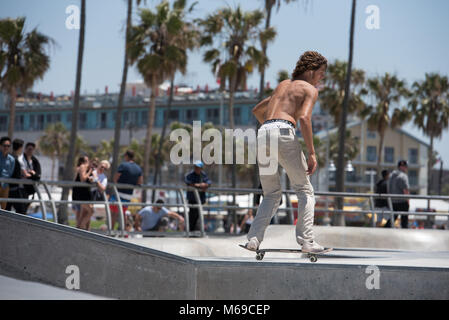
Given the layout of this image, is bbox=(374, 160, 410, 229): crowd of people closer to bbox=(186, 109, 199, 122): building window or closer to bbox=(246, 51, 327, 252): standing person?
bbox=(246, 51, 327, 252): standing person

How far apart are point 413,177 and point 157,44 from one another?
61099mm

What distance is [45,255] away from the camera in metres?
5.25

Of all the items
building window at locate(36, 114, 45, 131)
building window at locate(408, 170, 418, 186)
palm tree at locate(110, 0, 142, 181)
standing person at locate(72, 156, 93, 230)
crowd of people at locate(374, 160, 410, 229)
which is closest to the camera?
standing person at locate(72, 156, 93, 230)

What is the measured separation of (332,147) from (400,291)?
74.9m

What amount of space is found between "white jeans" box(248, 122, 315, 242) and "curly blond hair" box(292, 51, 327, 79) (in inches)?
25.7

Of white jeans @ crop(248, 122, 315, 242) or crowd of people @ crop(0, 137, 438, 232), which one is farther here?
crowd of people @ crop(0, 137, 438, 232)

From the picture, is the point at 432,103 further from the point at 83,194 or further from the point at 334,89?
the point at 83,194

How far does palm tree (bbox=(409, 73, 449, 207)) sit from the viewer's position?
5544 centimetres

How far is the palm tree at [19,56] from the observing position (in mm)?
34312

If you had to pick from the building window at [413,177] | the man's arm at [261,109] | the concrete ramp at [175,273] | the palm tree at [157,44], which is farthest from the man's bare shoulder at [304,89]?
the building window at [413,177]

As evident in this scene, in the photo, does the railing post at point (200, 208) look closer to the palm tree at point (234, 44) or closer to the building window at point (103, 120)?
the palm tree at point (234, 44)

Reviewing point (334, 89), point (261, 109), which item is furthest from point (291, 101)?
→ point (334, 89)

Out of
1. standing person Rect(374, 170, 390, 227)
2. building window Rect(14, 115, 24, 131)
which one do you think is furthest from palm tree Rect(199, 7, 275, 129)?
building window Rect(14, 115, 24, 131)

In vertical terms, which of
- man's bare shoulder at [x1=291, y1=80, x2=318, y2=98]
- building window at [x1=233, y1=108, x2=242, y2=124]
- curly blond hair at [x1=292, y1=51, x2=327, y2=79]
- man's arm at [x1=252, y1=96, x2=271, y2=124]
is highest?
building window at [x1=233, y1=108, x2=242, y2=124]
